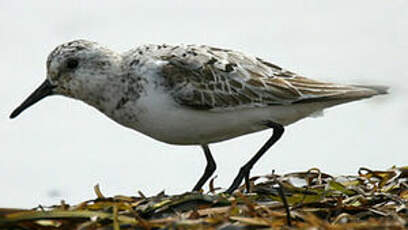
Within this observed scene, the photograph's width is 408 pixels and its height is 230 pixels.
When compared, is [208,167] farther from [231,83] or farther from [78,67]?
[78,67]

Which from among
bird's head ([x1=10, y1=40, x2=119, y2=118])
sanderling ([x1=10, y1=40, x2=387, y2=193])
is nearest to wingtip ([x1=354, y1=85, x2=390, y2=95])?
sanderling ([x1=10, y1=40, x2=387, y2=193])

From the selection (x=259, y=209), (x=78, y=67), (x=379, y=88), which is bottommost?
(x=259, y=209)

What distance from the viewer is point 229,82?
5.68 metres

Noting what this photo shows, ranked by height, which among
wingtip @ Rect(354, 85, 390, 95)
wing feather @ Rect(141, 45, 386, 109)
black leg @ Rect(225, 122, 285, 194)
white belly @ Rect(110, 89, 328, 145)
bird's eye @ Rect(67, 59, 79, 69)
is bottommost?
black leg @ Rect(225, 122, 285, 194)

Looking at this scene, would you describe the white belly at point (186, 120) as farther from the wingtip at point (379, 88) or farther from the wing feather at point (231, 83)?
the wingtip at point (379, 88)

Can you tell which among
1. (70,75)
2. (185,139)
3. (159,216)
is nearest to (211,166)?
(185,139)

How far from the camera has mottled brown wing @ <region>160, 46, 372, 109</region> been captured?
17.9 feet

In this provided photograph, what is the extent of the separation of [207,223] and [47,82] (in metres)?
2.31

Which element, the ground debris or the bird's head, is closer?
the ground debris

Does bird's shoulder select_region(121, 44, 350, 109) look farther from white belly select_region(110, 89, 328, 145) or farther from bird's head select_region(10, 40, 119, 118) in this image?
bird's head select_region(10, 40, 119, 118)

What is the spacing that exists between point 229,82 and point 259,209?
68.0 inches

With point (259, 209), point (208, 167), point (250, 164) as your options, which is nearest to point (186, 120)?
point (250, 164)

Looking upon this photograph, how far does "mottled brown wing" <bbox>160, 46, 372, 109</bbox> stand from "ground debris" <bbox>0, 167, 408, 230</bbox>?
0.72 m

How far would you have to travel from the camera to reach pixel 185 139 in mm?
5422
